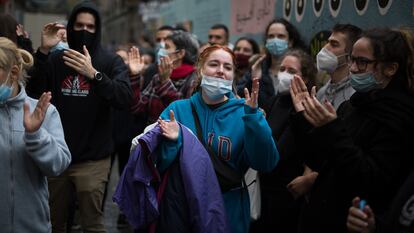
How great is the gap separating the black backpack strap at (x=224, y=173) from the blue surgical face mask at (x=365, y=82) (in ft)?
3.18

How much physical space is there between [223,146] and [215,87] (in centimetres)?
41

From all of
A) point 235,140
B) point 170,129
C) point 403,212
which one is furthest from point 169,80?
point 403,212

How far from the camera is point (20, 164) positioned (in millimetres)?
3258

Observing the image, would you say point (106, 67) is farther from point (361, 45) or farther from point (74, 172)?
point (361, 45)

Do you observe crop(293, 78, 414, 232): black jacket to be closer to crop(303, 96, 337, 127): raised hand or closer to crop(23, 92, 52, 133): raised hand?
crop(303, 96, 337, 127): raised hand

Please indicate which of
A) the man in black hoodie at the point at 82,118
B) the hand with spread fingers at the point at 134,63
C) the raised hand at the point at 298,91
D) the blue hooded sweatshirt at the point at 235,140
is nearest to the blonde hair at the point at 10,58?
the blue hooded sweatshirt at the point at 235,140

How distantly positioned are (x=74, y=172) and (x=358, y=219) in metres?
2.57

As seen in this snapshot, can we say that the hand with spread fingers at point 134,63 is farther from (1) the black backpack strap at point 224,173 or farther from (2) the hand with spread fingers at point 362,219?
(2) the hand with spread fingers at point 362,219

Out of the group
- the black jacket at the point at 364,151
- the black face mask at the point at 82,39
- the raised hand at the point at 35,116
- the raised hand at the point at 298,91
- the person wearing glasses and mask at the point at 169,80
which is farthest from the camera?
the person wearing glasses and mask at the point at 169,80

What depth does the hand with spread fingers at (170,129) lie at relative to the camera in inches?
137

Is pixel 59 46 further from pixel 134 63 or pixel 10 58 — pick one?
pixel 10 58

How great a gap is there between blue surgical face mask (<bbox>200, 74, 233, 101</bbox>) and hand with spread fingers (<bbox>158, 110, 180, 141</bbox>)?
1.30 feet

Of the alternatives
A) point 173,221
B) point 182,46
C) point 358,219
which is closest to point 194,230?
point 173,221

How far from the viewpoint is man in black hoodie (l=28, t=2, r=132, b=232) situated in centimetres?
464
